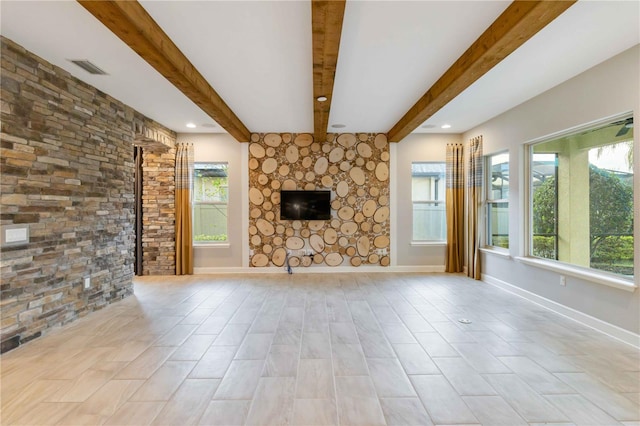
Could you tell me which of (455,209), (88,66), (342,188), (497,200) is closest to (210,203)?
(342,188)

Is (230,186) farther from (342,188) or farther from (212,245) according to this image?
(342,188)

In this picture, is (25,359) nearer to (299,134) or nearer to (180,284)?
(180,284)

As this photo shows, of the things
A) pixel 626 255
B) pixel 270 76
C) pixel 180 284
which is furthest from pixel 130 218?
pixel 626 255

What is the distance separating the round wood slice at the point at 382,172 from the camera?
582 centimetres

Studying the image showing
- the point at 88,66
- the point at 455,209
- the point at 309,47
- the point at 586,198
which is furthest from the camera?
the point at 455,209

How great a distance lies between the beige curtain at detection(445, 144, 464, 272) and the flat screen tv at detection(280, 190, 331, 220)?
92.5 inches

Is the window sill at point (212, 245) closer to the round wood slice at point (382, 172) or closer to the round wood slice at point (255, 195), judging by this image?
the round wood slice at point (255, 195)

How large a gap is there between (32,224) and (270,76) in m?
2.76

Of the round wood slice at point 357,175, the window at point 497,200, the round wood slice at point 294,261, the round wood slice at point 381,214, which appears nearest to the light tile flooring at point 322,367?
the window at point 497,200

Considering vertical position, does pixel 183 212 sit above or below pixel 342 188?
below

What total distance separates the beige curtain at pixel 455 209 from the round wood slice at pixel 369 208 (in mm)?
1422

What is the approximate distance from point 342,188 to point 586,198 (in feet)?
11.6

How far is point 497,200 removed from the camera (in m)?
4.98

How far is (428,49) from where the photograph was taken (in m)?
2.78
